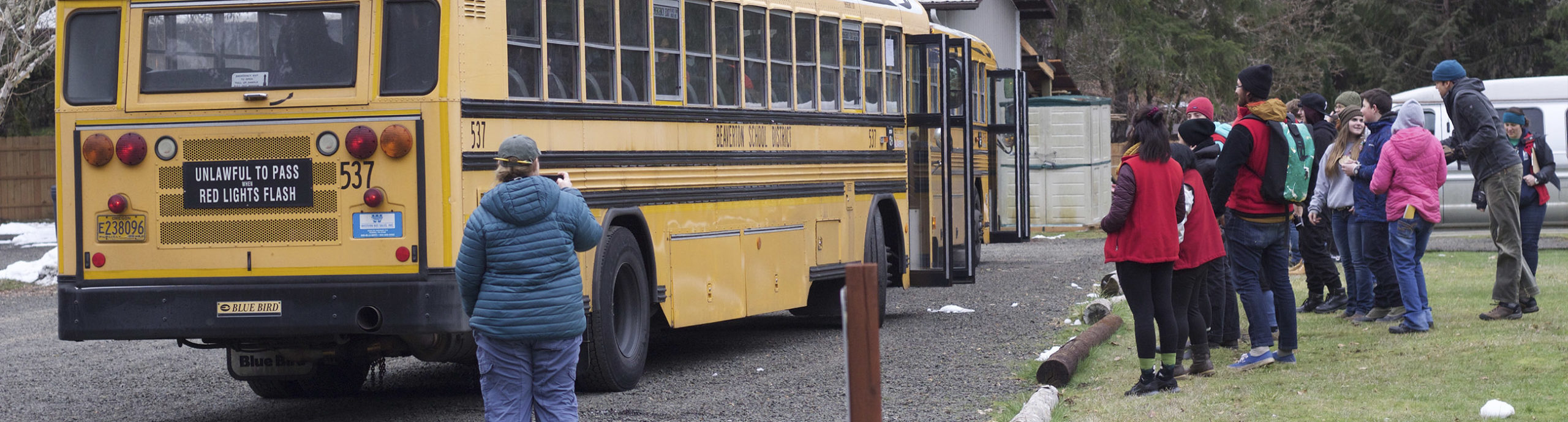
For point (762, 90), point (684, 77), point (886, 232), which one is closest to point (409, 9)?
point (684, 77)

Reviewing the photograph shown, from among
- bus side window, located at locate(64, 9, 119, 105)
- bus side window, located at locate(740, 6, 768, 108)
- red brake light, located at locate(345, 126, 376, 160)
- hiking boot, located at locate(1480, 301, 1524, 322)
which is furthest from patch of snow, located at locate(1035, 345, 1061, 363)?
bus side window, located at locate(64, 9, 119, 105)

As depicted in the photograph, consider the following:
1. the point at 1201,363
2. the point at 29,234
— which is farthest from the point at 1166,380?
the point at 29,234

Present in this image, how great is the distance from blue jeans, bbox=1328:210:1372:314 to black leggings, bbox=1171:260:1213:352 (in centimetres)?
262

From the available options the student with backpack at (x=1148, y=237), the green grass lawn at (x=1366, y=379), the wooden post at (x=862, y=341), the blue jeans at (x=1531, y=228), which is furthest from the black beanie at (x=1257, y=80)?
the wooden post at (x=862, y=341)

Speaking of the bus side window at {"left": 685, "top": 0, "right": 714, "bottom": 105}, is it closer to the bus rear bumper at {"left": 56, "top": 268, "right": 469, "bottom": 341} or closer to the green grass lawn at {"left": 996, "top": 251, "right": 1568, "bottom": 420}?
the green grass lawn at {"left": 996, "top": 251, "right": 1568, "bottom": 420}

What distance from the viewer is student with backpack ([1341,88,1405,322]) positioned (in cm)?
1010

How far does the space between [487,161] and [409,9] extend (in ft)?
2.58

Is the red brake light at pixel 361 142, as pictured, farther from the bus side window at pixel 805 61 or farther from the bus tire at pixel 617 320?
the bus side window at pixel 805 61

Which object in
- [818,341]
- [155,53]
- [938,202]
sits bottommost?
[818,341]

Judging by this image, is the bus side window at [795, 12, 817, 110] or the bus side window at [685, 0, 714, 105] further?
the bus side window at [795, 12, 817, 110]

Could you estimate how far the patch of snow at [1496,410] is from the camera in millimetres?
6801

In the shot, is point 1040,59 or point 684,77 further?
point 1040,59

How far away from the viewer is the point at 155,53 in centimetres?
773

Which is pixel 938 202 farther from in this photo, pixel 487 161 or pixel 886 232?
pixel 487 161
